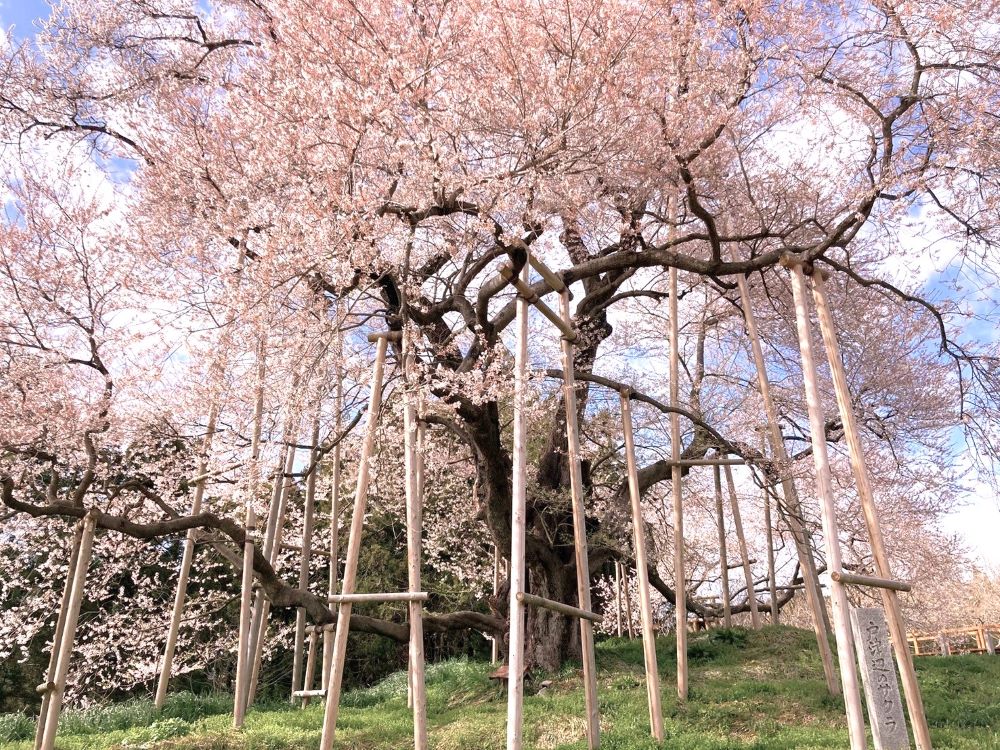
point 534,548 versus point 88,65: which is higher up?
point 88,65

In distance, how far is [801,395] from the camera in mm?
12000

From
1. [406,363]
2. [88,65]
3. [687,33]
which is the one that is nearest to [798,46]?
[687,33]

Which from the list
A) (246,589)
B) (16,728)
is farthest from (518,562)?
(16,728)

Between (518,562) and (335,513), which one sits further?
(335,513)

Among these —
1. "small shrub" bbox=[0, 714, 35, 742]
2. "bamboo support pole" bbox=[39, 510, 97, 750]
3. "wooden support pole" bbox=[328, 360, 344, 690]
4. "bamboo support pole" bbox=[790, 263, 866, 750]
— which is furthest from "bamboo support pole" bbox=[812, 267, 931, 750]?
"small shrub" bbox=[0, 714, 35, 742]

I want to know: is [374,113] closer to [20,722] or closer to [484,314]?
[484,314]

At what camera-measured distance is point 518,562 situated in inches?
191

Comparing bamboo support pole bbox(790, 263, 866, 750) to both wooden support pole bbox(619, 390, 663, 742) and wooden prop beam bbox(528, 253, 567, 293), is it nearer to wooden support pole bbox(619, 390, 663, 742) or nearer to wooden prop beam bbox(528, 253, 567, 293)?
wooden support pole bbox(619, 390, 663, 742)

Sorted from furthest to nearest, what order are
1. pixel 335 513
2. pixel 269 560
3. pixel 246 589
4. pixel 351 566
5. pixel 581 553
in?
pixel 335 513 → pixel 269 560 → pixel 246 589 → pixel 581 553 → pixel 351 566

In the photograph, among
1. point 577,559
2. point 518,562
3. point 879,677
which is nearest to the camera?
point 879,677

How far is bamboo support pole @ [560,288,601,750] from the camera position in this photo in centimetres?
573

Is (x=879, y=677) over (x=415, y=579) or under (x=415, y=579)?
under

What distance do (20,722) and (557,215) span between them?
349 inches

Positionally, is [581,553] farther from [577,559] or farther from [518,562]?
[518,562]
